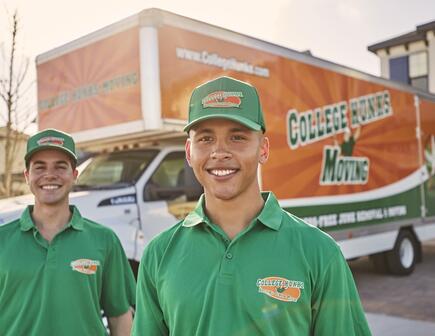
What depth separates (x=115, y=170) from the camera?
20.5ft

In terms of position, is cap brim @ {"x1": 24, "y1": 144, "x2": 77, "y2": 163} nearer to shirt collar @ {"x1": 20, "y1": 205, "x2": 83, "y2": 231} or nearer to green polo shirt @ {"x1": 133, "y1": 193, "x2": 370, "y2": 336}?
shirt collar @ {"x1": 20, "y1": 205, "x2": 83, "y2": 231}

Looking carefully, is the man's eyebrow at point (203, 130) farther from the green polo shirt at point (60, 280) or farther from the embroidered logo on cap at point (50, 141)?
the embroidered logo on cap at point (50, 141)

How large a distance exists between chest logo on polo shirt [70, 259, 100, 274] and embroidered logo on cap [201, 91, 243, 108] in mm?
1329

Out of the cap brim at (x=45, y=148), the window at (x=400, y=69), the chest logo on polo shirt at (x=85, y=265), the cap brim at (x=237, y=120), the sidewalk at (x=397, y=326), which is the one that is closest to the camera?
the cap brim at (x=237, y=120)

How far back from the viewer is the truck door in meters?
5.91

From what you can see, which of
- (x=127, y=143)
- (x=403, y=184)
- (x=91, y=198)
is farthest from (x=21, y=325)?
(x=403, y=184)

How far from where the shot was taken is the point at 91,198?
5.71 m

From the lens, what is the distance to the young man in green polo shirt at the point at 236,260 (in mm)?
1676

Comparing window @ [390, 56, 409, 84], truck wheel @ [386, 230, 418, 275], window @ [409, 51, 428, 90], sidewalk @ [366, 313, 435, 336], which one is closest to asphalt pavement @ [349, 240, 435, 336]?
sidewalk @ [366, 313, 435, 336]

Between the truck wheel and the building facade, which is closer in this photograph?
the truck wheel

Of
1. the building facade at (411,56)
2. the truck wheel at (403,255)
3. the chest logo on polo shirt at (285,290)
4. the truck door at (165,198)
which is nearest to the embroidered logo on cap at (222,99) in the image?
the chest logo on polo shirt at (285,290)

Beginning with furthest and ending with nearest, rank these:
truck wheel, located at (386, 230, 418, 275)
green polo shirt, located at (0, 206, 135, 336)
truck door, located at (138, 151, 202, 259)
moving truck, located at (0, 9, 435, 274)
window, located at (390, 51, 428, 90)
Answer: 1. window, located at (390, 51, 428, 90)
2. truck wheel, located at (386, 230, 418, 275)
3. truck door, located at (138, 151, 202, 259)
4. moving truck, located at (0, 9, 435, 274)
5. green polo shirt, located at (0, 206, 135, 336)

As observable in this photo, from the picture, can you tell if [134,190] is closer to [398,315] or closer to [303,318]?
[398,315]

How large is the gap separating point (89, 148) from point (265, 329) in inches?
225
